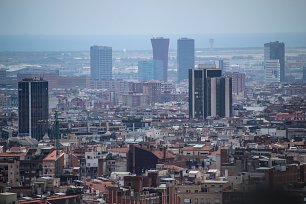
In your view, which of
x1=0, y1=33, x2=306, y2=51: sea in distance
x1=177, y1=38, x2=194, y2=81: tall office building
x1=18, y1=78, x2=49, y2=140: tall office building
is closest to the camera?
x1=18, y1=78, x2=49, y2=140: tall office building

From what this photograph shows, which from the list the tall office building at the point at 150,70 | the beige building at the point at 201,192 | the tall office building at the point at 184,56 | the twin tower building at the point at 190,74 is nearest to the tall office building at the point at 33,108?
the twin tower building at the point at 190,74

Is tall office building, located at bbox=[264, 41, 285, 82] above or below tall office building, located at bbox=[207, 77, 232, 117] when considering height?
above

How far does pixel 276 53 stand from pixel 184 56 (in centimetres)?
973

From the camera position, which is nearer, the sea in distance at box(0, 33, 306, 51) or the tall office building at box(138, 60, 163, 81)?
the sea in distance at box(0, 33, 306, 51)

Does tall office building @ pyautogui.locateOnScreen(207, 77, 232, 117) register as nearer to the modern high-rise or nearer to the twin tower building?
the twin tower building

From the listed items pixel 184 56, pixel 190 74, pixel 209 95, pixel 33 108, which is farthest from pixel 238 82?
pixel 33 108

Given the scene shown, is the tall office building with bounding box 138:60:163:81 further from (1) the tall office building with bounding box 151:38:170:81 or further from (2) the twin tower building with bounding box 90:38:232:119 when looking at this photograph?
(1) the tall office building with bounding box 151:38:170:81

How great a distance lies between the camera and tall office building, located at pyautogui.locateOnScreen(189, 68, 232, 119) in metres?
54.7

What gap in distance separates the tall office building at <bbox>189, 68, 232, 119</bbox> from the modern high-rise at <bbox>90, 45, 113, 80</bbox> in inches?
1288

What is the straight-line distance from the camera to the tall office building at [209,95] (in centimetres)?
5466

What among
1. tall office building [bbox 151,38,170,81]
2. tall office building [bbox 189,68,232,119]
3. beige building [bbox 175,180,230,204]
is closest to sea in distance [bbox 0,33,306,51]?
tall office building [bbox 151,38,170,81]

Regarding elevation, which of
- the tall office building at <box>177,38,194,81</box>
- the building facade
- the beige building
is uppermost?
the tall office building at <box>177,38,194,81</box>

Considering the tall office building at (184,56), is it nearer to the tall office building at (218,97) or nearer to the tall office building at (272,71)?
the tall office building at (272,71)

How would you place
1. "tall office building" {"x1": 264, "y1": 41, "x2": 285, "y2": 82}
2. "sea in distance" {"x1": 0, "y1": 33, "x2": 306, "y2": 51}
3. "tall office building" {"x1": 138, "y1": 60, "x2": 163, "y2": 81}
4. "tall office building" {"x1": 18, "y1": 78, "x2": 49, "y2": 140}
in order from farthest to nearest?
"tall office building" {"x1": 138, "y1": 60, "x2": 163, "y2": 81} < "tall office building" {"x1": 264, "y1": 41, "x2": 285, "y2": 82} < "sea in distance" {"x1": 0, "y1": 33, "x2": 306, "y2": 51} < "tall office building" {"x1": 18, "y1": 78, "x2": 49, "y2": 140}
